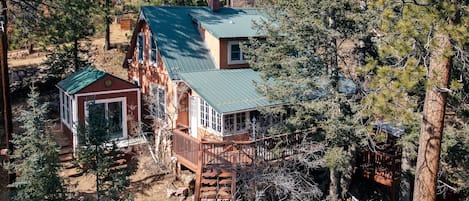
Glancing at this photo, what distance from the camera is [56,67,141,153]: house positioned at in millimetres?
18406

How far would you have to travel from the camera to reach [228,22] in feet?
68.3

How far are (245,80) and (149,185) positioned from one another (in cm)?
569

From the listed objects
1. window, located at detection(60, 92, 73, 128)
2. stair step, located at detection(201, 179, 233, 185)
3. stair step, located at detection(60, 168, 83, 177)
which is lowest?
stair step, located at detection(60, 168, 83, 177)

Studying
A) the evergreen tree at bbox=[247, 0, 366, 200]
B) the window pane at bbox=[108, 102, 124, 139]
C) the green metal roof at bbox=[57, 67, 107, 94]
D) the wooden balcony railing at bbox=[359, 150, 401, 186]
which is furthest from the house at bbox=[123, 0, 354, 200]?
the wooden balcony railing at bbox=[359, 150, 401, 186]

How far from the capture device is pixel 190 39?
67.1 ft

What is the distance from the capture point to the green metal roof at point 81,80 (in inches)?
730

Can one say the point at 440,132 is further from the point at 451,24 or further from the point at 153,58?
the point at 153,58

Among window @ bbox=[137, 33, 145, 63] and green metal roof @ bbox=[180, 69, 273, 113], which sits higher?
window @ bbox=[137, 33, 145, 63]

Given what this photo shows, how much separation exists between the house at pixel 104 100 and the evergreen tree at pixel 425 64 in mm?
12183

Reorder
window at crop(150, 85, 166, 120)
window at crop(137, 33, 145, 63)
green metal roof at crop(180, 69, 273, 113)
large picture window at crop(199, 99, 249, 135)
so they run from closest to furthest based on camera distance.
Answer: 1. green metal roof at crop(180, 69, 273, 113)
2. large picture window at crop(199, 99, 249, 135)
3. window at crop(150, 85, 166, 120)
4. window at crop(137, 33, 145, 63)

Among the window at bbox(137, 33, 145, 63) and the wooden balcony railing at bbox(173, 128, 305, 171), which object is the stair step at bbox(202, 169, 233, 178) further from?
the window at bbox(137, 33, 145, 63)

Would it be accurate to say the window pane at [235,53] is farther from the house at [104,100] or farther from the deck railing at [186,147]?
the deck railing at [186,147]

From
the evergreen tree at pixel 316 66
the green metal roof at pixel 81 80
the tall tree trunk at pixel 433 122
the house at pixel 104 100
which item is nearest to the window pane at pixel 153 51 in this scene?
the house at pixel 104 100

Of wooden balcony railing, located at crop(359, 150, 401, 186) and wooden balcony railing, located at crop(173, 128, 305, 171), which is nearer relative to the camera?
wooden balcony railing, located at crop(173, 128, 305, 171)
